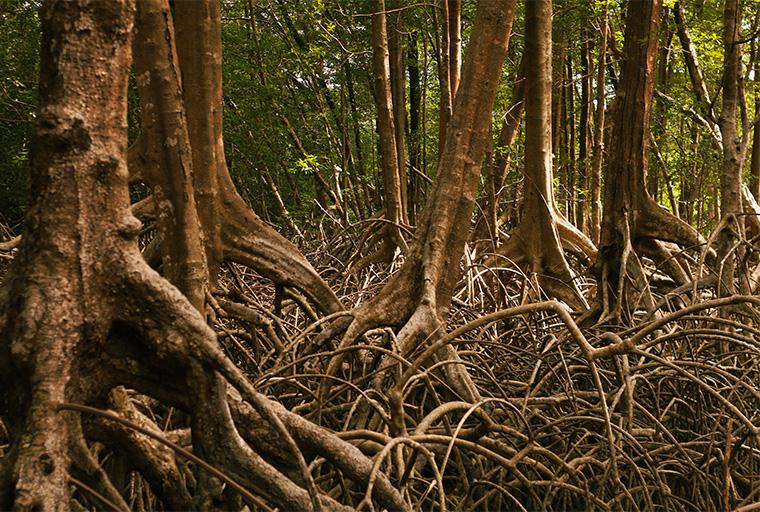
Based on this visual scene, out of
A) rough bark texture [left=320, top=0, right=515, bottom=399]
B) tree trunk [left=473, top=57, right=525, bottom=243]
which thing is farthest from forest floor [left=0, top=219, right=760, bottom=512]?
tree trunk [left=473, top=57, right=525, bottom=243]

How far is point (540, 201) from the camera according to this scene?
6285 millimetres

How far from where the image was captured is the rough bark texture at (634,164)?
525 cm

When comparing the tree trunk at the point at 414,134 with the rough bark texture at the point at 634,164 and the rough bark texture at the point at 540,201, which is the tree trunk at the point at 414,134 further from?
the rough bark texture at the point at 634,164

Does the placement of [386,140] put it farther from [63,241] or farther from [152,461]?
[63,241]

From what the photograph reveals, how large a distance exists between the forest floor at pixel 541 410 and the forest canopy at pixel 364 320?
0.02 metres

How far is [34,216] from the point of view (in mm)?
2086

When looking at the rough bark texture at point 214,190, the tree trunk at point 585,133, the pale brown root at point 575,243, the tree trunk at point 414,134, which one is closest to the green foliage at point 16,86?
the tree trunk at point 414,134

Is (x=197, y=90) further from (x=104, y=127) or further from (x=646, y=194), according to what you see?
(x=646, y=194)

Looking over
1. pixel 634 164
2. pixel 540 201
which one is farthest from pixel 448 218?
pixel 540 201

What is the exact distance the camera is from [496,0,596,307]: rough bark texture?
Result: 6.09 meters

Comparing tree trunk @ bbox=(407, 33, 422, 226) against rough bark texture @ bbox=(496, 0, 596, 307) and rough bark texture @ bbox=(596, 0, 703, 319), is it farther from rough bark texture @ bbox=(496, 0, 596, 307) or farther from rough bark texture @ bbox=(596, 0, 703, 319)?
rough bark texture @ bbox=(596, 0, 703, 319)

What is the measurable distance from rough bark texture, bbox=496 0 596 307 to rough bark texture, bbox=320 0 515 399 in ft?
6.20

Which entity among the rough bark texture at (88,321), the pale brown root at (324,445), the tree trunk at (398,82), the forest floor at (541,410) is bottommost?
the forest floor at (541,410)

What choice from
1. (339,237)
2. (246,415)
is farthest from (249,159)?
(246,415)
